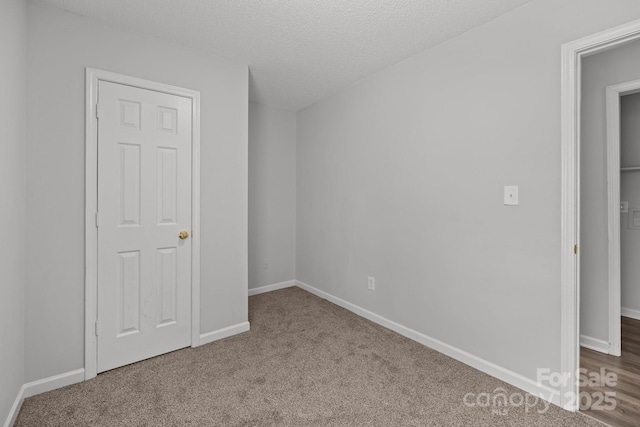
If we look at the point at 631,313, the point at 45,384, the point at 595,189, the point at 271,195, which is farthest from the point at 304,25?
the point at 631,313

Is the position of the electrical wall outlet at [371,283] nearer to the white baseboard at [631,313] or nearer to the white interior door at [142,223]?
the white interior door at [142,223]

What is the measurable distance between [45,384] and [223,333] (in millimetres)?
1183

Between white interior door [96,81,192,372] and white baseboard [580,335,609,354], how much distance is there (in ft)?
11.2

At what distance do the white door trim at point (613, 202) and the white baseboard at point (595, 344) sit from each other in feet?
0.11

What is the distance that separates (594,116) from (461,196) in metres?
1.40

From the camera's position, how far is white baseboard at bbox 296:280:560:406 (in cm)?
180

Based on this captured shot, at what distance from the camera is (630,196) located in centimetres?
298

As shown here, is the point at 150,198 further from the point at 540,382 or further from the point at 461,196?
the point at 540,382

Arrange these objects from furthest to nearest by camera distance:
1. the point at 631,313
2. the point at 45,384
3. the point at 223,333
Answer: the point at 631,313 < the point at 223,333 < the point at 45,384

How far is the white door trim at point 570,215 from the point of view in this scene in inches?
66.4

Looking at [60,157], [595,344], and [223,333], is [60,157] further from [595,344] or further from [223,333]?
[595,344]

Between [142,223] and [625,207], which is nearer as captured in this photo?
[142,223]

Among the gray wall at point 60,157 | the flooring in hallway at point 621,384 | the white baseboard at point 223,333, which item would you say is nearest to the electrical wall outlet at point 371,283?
the white baseboard at point 223,333

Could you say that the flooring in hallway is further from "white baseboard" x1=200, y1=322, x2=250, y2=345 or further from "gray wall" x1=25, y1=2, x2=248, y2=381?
"gray wall" x1=25, y1=2, x2=248, y2=381
